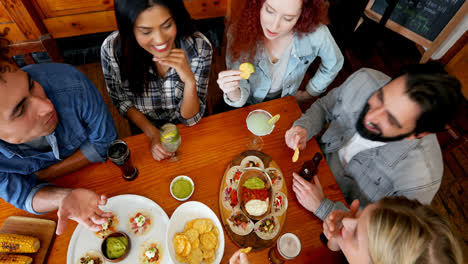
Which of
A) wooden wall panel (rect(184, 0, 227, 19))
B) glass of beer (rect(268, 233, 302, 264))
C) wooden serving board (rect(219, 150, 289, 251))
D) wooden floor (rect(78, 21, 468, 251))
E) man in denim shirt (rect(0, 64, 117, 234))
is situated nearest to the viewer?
man in denim shirt (rect(0, 64, 117, 234))

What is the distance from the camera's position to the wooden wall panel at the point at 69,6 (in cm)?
249

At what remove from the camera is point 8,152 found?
4.10ft

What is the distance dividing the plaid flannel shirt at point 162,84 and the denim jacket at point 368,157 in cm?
76

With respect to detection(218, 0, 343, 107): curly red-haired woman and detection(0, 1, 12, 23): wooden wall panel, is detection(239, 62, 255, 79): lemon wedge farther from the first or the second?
detection(0, 1, 12, 23): wooden wall panel

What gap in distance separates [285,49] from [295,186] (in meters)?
1.06

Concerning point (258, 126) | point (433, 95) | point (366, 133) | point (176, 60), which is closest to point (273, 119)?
point (258, 126)

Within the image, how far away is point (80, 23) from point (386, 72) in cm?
369

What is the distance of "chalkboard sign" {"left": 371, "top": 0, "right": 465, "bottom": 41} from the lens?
2.70 meters

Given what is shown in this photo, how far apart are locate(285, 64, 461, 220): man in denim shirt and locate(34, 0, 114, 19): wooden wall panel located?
2374 millimetres

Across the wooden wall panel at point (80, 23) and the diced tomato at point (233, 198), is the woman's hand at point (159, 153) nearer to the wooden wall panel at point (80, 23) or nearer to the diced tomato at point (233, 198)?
the diced tomato at point (233, 198)

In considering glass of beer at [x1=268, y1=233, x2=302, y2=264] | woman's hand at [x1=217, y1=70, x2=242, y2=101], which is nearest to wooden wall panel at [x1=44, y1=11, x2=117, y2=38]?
woman's hand at [x1=217, y1=70, x2=242, y2=101]

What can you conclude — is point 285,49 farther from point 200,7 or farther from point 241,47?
point 200,7

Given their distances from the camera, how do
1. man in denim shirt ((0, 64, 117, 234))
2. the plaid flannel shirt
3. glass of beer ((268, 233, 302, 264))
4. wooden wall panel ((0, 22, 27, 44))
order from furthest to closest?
1. wooden wall panel ((0, 22, 27, 44))
2. the plaid flannel shirt
3. glass of beer ((268, 233, 302, 264))
4. man in denim shirt ((0, 64, 117, 234))

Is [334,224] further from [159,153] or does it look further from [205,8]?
[205,8]
